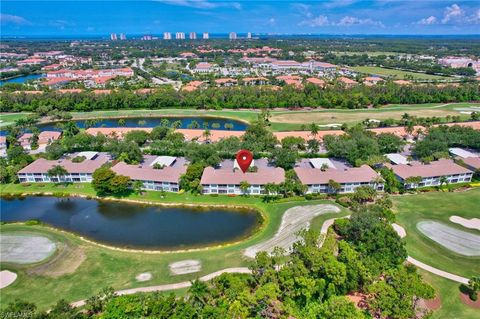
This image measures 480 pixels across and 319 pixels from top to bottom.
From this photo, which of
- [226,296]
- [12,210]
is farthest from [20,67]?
[226,296]

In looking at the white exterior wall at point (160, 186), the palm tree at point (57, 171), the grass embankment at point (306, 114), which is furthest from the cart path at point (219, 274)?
the grass embankment at point (306, 114)

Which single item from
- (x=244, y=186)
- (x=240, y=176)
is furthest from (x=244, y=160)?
(x=244, y=186)

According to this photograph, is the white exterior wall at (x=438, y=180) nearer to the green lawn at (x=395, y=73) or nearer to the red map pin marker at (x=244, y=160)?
the red map pin marker at (x=244, y=160)

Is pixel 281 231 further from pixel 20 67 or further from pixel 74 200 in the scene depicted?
pixel 20 67

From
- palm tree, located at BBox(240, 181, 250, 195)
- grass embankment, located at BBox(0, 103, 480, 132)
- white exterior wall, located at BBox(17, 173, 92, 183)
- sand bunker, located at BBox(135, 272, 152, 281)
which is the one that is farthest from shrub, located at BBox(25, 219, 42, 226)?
grass embankment, located at BBox(0, 103, 480, 132)

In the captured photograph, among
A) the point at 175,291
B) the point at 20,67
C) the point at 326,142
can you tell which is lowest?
the point at 175,291

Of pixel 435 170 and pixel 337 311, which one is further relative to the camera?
pixel 435 170

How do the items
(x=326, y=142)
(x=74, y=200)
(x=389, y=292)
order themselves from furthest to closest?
(x=326, y=142), (x=74, y=200), (x=389, y=292)
